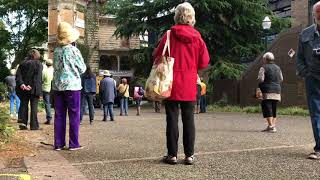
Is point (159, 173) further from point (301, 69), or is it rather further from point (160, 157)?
point (301, 69)

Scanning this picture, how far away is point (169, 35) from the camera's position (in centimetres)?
687

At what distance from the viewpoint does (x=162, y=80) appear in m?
6.67

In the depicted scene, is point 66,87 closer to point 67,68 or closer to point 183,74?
point 67,68

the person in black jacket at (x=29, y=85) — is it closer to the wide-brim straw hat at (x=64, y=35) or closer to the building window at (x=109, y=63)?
the wide-brim straw hat at (x=64, y=35)

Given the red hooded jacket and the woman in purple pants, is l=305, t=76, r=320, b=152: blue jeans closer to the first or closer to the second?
the red hooded jacket

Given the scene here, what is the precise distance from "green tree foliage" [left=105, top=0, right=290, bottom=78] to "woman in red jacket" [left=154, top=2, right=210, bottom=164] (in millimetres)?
25218

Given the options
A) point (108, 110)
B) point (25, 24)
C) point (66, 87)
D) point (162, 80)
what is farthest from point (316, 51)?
point (25, 24)

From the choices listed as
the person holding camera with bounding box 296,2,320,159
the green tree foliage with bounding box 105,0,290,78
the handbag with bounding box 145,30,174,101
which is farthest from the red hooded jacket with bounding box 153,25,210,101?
the green tree foliage with bounding box 105,0,290,78

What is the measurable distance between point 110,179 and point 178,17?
7.53 feet

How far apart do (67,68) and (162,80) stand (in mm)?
2224

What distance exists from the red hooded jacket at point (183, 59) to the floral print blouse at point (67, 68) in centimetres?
187

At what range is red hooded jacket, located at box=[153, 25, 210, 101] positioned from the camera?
22.3 feet

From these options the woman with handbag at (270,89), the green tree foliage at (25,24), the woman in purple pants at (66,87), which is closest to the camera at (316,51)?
the woman in purple pants at (66,87)

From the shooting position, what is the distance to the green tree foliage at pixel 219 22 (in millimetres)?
33031
